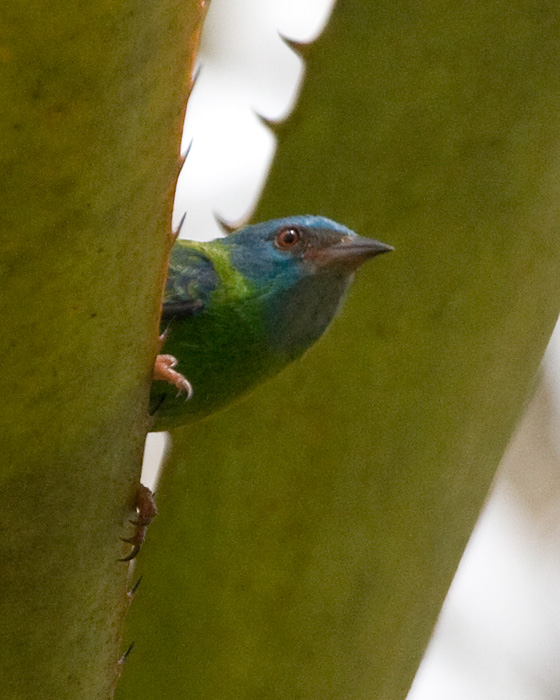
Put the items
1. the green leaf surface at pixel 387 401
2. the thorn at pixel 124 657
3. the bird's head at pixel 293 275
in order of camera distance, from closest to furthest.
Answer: the thorn at pixel 124 657, the green leaf surface at pixel 387 401, the bird's head at pixel 293 275

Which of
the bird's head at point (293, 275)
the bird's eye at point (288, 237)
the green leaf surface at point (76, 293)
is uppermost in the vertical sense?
the green leaf surface at point (76, 293)

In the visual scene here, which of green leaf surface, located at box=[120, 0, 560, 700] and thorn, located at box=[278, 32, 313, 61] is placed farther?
thorn, located at box=[278, 32, 313, 61]

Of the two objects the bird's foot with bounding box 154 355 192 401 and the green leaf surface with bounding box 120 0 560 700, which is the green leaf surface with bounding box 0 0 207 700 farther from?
the green leaf surface with bounding box 120 0 560 700

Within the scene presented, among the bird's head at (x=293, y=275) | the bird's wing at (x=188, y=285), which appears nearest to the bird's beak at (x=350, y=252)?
the bird's head at (x=293, y=275)

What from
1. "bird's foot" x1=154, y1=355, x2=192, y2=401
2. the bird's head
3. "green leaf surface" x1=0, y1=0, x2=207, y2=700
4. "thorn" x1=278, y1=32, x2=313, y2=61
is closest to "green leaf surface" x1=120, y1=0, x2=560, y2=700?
"thorn" x1=278, y1=32, x2=313, y2=61

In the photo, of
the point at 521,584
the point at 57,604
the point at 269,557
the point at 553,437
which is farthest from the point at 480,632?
the point at 57,604

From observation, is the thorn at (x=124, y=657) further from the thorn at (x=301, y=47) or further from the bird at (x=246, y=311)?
the thorn at (x=301, y=47)
